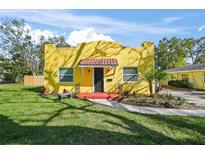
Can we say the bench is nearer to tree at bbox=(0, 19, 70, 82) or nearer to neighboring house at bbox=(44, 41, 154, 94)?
neighboring house at bbox=(44, 41, 154, 94)

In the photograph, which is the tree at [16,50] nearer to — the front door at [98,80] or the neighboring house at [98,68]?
the neighboring house at [98,68]

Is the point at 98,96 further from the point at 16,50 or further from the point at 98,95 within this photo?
the point at 16,50

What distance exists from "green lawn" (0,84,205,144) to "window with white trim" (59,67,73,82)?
8038 millimetres

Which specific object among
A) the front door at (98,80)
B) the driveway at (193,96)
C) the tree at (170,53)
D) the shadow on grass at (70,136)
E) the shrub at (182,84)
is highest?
the tree at (170,53)

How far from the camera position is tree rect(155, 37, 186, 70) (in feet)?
164

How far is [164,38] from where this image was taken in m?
51.2

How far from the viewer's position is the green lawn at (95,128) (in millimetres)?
6469

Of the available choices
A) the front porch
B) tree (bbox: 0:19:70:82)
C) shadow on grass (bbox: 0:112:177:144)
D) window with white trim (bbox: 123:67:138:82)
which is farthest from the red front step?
tree (bbox: 0:19:70:82)

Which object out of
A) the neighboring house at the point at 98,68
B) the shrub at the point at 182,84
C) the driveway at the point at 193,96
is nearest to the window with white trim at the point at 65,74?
the neighboring house at the point at 98,68

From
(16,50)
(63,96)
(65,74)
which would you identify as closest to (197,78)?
(65,74)

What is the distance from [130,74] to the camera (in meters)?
Result: 18.0

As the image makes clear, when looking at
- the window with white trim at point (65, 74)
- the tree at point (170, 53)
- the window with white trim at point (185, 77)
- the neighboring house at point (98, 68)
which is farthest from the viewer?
the tree at point (170, 53)
